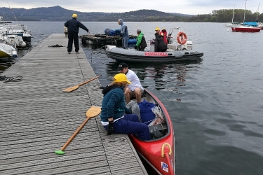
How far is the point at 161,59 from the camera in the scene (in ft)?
54.2

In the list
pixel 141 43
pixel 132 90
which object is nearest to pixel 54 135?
pixel 132 90

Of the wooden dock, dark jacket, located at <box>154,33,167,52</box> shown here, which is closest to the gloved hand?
the wooden dock

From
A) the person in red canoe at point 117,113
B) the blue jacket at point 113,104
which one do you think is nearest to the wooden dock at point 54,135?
the person in red canoe at point 117,113

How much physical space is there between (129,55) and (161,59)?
7.72 feet

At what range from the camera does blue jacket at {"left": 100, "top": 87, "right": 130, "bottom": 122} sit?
472 centimetres

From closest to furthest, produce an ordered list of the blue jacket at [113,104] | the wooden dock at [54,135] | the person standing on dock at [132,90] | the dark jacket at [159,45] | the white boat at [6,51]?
1. the wooden dock at [54,135]
2. the blue jacket at [113,104]
3. the person standing on dock at [132,90]
4. the white boat at [6,51]
5. the dark jacket at [159,45]

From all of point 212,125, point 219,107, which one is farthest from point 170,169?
point 219,107

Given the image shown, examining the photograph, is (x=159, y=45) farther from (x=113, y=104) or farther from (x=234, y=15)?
(x=234, y=15)

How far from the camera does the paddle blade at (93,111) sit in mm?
5848

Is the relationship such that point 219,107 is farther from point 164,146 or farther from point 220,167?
point 164,146

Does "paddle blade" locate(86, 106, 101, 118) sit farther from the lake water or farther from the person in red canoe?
the lake water

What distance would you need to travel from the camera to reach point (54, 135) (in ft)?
16.5

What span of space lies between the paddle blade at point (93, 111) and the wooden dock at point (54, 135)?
112 mm

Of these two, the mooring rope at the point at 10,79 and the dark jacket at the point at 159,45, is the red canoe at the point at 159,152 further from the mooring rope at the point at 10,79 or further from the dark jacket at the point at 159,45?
the dark jacket at the point at 159,45
